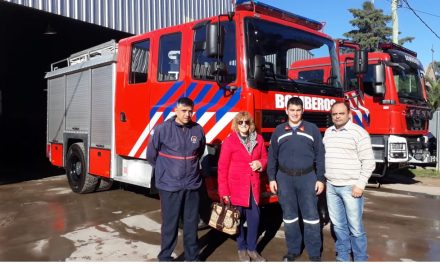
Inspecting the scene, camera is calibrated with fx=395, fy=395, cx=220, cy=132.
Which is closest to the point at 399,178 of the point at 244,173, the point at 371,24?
the point at 244,173

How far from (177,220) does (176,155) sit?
0.62 meters

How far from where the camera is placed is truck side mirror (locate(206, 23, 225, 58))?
4.18m

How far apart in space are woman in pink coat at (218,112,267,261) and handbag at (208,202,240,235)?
0.08 m

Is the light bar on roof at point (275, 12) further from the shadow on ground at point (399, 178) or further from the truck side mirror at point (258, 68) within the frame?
the shadow on ground at point (399, 178)

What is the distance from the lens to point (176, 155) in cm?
371

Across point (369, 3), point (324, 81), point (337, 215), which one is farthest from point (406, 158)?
point (369, 3)

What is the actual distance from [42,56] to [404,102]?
538 inches

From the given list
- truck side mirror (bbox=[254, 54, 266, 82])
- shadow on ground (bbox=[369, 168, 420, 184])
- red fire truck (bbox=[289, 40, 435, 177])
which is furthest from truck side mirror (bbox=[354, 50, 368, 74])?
shadow on ground (bbox=[369, 168, 420, 184])

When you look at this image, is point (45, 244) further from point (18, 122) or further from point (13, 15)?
point (18, 122)

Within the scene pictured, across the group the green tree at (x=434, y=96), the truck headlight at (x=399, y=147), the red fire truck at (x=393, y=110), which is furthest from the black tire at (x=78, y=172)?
the green tree at (x=434, y=96)

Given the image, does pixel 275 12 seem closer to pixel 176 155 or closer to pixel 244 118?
pixel 244 118

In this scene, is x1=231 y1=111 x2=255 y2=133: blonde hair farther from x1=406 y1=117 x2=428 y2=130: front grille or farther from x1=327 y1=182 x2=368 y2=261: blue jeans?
x1=406 y1=117 x2=428 y2=130: front grille

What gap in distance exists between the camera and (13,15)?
10844mm

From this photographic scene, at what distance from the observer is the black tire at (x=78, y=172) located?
7.05 metres
